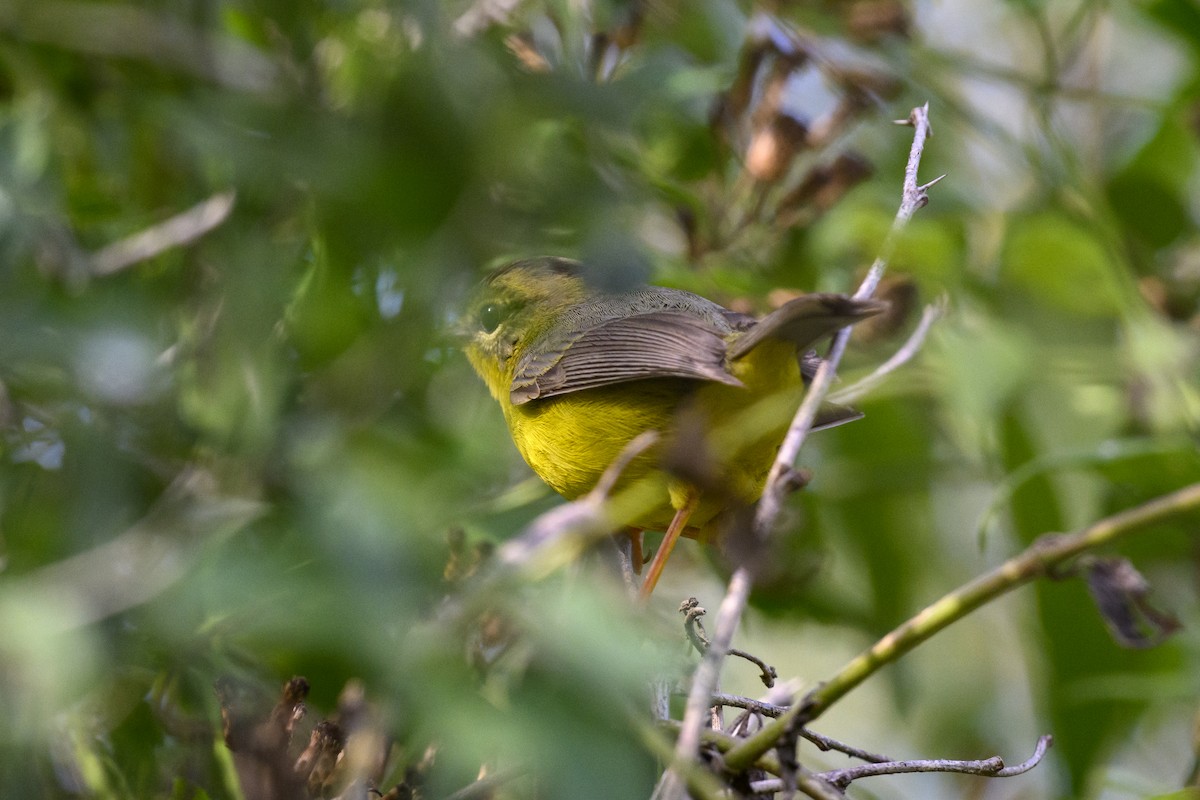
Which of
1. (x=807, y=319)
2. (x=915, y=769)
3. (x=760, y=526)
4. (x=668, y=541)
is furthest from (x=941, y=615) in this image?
(x=668, y=541)

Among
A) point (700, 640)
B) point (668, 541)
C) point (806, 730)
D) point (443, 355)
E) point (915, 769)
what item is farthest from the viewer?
point (443, 355)

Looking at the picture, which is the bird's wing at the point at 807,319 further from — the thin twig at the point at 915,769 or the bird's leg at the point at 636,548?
the bird's leg at the point at 636,548

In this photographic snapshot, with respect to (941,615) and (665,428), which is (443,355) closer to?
(665,428)

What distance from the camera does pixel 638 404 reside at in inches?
Result: 114

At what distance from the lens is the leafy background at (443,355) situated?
1.78 meters

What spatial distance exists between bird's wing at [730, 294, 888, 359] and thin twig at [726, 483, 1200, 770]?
0.65m

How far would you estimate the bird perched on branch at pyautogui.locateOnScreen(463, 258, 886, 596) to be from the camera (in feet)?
8.36

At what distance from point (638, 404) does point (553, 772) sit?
1.76 metres

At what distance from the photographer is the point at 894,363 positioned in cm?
215

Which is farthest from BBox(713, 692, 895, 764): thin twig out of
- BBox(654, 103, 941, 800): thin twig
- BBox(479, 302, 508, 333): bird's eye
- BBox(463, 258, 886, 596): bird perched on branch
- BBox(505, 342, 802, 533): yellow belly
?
BBox(479, 302, 508, 333): bird's eye

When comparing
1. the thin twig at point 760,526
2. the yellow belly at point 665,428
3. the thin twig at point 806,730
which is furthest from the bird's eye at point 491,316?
the thin twig at point 806,730

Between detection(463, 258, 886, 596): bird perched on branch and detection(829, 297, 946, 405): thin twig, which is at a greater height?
detection(829, 297, 946, 405): thin twig

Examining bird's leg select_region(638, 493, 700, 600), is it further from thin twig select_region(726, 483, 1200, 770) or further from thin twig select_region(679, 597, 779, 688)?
thin twig select_region(726, 483, 1200, 770)

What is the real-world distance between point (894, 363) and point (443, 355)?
58.6 inches
